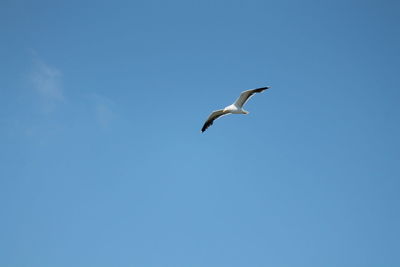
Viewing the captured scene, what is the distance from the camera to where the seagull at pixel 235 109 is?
3217cm

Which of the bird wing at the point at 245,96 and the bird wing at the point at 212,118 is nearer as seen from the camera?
the bird wing at the point at 245,96

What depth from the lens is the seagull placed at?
32.2 metres

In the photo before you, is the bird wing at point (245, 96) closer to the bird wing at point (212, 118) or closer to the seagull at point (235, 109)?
the seagull at point (235, 109)

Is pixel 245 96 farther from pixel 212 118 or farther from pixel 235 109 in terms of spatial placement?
pixel 212 118

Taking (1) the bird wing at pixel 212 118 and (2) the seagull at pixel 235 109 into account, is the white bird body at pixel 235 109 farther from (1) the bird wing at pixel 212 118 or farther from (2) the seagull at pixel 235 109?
(1) the bird wing at pixel 212 118

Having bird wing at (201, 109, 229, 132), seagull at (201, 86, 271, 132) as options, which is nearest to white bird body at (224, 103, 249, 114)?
seagull at (201, 86, 271, 132)

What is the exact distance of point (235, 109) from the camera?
3291 centimetres

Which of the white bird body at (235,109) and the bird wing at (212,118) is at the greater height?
the bird wing at (212,118)

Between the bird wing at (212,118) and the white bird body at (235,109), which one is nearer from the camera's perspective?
the white bird body at (235,109)

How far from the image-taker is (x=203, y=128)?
34.2 m

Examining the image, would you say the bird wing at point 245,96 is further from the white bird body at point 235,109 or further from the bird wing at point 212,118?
the bird wing at point 212,118

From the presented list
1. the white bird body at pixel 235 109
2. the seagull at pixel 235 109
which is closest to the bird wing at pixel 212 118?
the seagull at pixel 235 109

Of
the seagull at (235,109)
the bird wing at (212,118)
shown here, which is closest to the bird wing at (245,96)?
the seagull at (235,109)

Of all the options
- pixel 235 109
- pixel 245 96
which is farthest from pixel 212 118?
pixel 245 96
